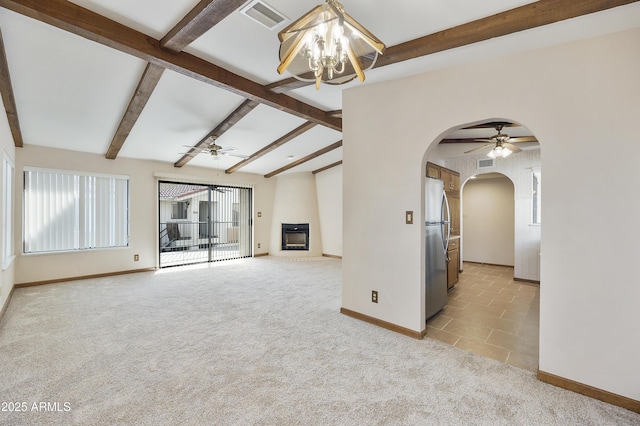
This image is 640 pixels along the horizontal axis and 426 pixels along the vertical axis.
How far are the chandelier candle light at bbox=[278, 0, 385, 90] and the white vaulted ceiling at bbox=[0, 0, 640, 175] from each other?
0.53 meters

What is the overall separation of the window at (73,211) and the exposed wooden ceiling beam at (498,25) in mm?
5885

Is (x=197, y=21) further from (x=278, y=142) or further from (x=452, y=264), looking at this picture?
(x=452, y=264)

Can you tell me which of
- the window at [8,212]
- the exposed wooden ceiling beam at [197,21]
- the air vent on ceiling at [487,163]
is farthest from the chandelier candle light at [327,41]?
the air vent on ceiling at [487,163]

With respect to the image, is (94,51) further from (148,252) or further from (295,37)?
(148,252)

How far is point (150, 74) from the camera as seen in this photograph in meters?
3.14

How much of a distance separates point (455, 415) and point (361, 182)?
233 cm

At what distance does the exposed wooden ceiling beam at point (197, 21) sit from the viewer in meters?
2.04

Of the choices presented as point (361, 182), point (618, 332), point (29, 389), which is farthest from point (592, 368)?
point (29, 389)

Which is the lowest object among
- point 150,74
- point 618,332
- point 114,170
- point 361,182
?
point 618,332

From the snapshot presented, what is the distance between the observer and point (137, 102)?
3.66 meters

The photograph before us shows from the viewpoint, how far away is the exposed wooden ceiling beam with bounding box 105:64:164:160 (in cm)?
314

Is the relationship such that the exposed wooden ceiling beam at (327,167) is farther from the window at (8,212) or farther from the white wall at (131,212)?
the window at (8,212)

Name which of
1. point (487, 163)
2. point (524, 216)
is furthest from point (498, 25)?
point (524, 216)

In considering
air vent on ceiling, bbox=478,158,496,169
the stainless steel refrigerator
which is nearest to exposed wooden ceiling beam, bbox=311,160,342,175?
air vent on ceiling, bbox=478,158,496,169
